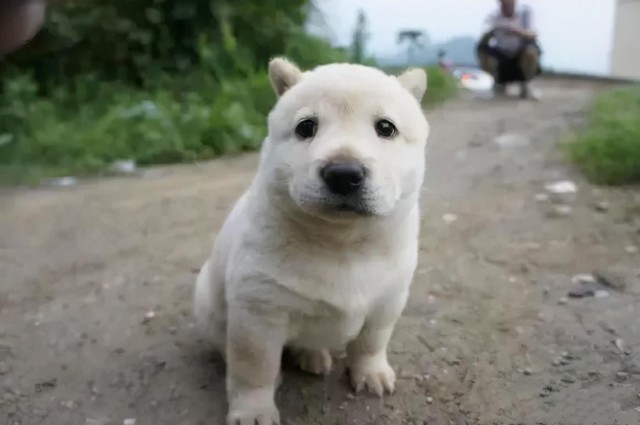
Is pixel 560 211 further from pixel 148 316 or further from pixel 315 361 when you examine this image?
pixel 148 316

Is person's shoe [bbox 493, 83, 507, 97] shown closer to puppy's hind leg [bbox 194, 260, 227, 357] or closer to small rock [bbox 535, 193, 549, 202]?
small rock [bbox 535, 193, 549, 202]

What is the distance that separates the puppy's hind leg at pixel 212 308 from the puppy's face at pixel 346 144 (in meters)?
0.39

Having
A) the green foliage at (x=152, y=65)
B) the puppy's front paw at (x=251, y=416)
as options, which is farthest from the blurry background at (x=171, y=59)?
the puppy's front paw at (x=251, y=416)

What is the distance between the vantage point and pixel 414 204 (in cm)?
157

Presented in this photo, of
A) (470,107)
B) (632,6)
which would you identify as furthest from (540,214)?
(632,6)

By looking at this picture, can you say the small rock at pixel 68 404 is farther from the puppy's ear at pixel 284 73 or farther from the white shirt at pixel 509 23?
the white shirt at pixel 509 23

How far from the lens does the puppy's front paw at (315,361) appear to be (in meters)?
1.90

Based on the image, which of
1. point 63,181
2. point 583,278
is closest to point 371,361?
point 583,278

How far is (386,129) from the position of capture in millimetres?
1460

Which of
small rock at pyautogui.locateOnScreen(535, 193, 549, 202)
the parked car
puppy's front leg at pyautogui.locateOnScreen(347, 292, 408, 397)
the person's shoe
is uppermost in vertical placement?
puppy's front leg at pyautogui.locateOnScreen(347, 292, 408, 397)

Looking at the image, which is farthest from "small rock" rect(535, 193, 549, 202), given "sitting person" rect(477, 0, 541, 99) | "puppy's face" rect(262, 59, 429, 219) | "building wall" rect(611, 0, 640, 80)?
"building wall" rect(611, 0, 640, 80)

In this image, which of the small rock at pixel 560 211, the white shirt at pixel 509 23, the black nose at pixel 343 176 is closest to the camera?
the black nose at pixel 343 176

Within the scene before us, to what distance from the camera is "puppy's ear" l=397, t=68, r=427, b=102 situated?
1.61m

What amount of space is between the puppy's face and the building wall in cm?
523
